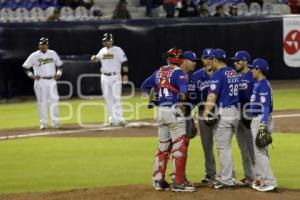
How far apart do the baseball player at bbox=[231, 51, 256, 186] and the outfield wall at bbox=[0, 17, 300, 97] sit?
43.5ft

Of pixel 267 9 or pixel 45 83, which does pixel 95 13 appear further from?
pixel 45 83

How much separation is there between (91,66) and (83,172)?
11.5 meters

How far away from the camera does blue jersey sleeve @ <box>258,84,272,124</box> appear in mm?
10906

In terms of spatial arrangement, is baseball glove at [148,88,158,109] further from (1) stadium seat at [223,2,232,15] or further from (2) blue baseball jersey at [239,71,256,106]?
(1) stadium seat at [223,2,232,15]

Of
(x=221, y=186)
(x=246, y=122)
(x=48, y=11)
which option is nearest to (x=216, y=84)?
(x=246, y=122)

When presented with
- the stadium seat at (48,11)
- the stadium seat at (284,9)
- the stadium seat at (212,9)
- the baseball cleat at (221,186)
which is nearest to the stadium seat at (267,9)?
the stadium seat at (284,9)

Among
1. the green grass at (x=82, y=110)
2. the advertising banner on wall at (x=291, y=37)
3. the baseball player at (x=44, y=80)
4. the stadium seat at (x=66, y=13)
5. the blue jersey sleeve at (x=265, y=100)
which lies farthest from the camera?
the stadium seat at (x=66, y=13)

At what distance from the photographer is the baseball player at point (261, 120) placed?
35.8 ft

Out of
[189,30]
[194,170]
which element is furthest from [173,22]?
[194,170]

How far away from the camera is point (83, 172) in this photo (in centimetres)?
1334

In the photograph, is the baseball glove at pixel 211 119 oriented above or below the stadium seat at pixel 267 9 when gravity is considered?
below

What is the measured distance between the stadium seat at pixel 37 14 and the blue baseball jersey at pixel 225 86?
1605 cm

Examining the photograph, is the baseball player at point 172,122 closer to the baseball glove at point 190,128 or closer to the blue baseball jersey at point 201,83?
the baseball glove at point 190,128

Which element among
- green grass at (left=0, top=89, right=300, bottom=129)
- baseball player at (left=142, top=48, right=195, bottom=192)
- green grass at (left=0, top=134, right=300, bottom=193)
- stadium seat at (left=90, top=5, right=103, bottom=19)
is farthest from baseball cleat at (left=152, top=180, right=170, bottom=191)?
stadium seat at (left=90, top=5, right=103, bottom=19)
